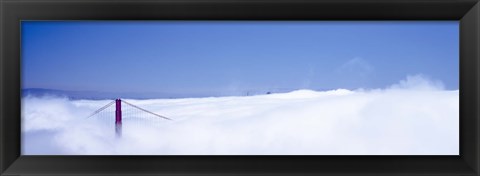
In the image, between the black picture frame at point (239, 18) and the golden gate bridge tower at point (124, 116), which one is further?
the golden gate bridge tower at point (124, 116)

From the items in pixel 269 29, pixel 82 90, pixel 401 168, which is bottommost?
pixel 401 168

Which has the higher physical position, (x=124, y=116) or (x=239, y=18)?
(x=239, y=18)

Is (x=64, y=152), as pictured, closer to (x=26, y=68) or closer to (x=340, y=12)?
(x=26, y=68)

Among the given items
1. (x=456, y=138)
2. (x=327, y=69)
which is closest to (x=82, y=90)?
(x=327, y=69)

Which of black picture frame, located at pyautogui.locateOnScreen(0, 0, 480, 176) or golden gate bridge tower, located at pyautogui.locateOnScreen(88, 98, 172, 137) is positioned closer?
black picture frame, located at pyautogui.locateOnScreen(0, 0, 480, 176)

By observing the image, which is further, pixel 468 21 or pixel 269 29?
pixel 269 29

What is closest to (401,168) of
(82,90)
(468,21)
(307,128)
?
(307,128)

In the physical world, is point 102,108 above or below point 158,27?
below

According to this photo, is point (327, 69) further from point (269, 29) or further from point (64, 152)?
point (64, 152)
